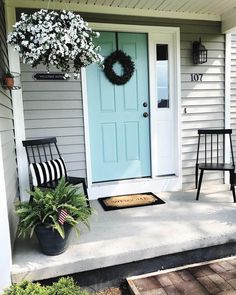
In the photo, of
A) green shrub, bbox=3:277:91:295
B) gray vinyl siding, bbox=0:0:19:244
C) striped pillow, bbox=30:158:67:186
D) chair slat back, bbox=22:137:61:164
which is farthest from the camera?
chair slat back, bbox=22:137:61:164

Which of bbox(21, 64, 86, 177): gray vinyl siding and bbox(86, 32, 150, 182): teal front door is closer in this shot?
bbox(21, 64, 86, 177): gray vinyl siding

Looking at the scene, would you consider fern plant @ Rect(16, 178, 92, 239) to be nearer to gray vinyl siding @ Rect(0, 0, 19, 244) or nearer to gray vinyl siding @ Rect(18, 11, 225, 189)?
gray vinyl siding @ Rect(0, 0, 19, 244)

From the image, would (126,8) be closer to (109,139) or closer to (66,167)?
(109,139)

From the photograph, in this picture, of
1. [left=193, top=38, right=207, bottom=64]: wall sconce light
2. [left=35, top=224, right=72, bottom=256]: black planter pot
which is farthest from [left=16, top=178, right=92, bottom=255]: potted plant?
[left=193, top=38, right=207, bottom=64]: wall sconce light

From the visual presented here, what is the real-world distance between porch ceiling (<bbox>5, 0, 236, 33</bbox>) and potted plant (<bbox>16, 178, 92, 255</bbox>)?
2129 millimetres

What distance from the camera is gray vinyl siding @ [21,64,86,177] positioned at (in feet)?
9.98

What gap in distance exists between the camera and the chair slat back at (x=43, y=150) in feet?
9.79

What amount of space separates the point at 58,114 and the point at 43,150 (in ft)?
1.49

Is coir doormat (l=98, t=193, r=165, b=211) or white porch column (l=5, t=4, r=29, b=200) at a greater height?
white porch column (l=5, t=4, r=29, b=200)

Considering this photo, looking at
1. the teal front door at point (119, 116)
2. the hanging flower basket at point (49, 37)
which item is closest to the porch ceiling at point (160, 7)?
the teal front door at point (119, 116)

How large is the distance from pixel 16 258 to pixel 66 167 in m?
1.37

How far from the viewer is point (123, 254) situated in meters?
2.03

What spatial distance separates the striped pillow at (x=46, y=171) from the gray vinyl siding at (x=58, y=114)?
345 mm

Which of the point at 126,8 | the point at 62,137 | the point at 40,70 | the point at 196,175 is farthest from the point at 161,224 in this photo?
the point at 126,8
